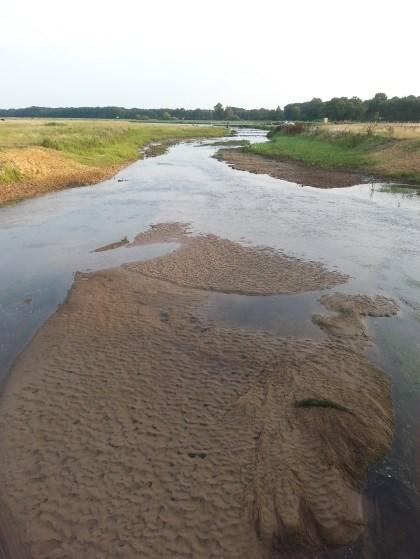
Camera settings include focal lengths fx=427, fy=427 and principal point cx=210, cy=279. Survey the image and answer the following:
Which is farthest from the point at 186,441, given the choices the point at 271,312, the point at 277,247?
the point at 277,247

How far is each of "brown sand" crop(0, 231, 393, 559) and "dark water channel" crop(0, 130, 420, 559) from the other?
1.71 ft

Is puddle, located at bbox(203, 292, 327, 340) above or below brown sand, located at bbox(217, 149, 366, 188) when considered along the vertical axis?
above

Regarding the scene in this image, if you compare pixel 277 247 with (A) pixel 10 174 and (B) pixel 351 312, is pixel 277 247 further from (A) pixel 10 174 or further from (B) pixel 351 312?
(A) pixel 10 174

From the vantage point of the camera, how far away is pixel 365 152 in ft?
132

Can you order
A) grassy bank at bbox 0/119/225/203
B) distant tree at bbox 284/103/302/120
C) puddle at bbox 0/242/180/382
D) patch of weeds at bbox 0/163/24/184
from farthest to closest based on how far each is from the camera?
1. distant tree at bbox 284/103/302/120
2. grassy bank at bbox 0/119/225/203
3. patch of weeds at bbox 0/163/24/184
4. puddle at bbox 0/242/180/382

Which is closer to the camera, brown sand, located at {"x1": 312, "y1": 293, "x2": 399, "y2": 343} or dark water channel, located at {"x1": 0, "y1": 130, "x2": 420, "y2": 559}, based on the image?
dark water channel, located at {"x1": 0, "y1": 130, "x2": 420, "y2": 559}

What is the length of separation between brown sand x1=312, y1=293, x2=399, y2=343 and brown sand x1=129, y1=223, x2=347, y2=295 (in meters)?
1.13

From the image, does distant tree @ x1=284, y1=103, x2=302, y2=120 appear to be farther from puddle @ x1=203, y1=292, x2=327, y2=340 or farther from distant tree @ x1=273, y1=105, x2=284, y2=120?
puddle @ x1=203, y1=292, x2=327, y2=340

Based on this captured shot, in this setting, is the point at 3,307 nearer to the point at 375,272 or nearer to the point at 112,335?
the point at 112,335

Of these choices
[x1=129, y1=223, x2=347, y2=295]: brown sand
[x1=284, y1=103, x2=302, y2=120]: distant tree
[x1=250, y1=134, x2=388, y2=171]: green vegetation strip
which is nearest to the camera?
[x1=129, y1=223, x2=347, y2=295]: brown sand

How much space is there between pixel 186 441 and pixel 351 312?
21.5 ft

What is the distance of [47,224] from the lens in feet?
68.4

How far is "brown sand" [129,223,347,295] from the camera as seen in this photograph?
44.3 ft

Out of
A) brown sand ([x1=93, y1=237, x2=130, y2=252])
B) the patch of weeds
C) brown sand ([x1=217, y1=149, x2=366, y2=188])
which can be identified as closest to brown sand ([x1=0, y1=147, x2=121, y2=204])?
the patch of weeds
